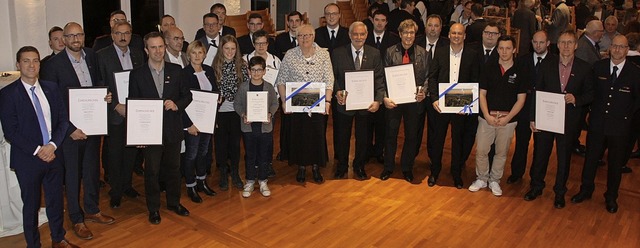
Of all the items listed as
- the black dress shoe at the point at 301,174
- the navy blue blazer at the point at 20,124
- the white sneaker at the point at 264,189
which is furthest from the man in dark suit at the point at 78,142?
the black dress shoe at the point at 301,174

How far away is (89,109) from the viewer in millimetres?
4641

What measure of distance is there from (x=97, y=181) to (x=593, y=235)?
4.14 meters

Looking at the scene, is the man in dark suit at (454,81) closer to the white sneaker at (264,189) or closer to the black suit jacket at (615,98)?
the black suit jacket at (615,98)

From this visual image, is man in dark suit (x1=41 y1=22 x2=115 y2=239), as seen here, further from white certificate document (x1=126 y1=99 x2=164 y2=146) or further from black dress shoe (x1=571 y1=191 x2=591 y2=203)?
black dress shoe (x1=571 y1=191 x2=591 y2=203)

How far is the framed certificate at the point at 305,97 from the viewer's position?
5.64 m

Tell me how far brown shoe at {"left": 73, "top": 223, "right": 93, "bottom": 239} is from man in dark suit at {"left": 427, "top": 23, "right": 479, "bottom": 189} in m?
3.23

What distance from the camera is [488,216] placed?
532 centimetres

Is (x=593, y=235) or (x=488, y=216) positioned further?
(x=488, y=216)

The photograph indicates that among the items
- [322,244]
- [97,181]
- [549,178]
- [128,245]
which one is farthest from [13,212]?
[549,178]

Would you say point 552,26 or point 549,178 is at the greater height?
point 552,26

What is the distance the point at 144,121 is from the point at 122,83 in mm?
426

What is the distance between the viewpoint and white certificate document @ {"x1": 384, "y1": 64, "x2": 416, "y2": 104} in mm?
5773

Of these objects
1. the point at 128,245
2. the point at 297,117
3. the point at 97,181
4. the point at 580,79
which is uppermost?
the point at 580,79

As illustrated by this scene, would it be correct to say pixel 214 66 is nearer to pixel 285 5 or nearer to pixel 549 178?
pixel 549 178
